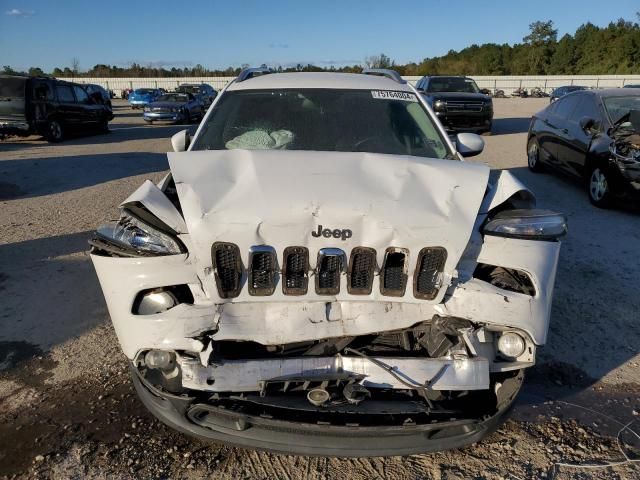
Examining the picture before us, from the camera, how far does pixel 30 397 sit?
3.12 meters

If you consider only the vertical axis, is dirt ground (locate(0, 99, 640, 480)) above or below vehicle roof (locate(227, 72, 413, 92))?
below

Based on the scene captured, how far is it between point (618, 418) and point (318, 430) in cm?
189

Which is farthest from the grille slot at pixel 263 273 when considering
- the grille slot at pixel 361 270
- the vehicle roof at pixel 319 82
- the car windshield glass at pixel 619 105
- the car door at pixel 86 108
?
the car door at pixel 86 108

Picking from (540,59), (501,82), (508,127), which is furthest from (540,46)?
(508,127)

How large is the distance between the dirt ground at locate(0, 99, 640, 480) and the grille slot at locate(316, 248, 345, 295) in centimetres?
92

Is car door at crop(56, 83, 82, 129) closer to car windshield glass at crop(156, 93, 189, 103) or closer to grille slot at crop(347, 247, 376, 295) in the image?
car windshield glass at crop(156, 93, 189, 103)

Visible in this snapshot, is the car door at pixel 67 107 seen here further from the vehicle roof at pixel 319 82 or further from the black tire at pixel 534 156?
the vehicle roof at pixel 319 82

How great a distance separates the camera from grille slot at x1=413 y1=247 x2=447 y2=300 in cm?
239

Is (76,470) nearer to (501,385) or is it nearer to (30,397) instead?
(30,397)

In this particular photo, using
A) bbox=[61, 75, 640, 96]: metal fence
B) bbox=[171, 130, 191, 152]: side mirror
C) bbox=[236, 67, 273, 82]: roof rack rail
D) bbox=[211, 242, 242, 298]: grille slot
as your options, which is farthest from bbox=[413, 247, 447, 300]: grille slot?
bbox=[61, 75, 640, 96]: metal fence

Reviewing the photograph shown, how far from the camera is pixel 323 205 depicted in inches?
95.4

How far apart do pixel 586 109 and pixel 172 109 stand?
711 inches

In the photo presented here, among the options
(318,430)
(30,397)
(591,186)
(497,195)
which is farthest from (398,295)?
(591,186)

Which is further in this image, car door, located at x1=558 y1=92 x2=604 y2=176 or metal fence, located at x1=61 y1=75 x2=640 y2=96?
metal fence, located at x1=61 y1=75 x2=640 y2=96
